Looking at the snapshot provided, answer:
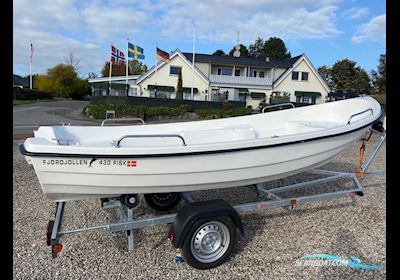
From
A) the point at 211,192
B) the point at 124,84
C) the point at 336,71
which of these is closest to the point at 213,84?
the point at 124,84

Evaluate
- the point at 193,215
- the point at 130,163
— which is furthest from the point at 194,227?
the point at 130,163

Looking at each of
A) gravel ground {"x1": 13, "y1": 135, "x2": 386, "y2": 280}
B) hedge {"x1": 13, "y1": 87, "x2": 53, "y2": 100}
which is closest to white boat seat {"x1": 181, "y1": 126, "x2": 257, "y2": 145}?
gravel ground {"x1": 13, "y1": 135, "x2": 386, "y2": 280}

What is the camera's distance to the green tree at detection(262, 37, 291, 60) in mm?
67062

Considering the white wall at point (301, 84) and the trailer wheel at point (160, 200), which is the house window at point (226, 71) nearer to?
the white wall at point (301, 84)

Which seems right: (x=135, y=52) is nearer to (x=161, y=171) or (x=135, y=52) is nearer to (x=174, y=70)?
(x=174, y=70)

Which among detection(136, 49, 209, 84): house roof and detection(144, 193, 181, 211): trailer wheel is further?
detection(136, 49, 209, 84): house roof

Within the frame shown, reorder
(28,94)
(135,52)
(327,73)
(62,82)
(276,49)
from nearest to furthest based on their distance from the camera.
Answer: (135,52), (28,94), (62,82), (327,73), (276,49)

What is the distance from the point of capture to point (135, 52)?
25594 millimetres

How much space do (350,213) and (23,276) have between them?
4176 millimetres

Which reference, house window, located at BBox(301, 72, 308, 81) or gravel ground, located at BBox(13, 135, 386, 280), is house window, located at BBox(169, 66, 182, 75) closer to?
house window, located at BBox(301, 72, 308, 81)

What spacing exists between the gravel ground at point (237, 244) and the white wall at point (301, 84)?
28.8 metres

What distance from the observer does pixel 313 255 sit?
3305 mm

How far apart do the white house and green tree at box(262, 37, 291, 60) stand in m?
35.1

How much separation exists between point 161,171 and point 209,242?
0.87 m
